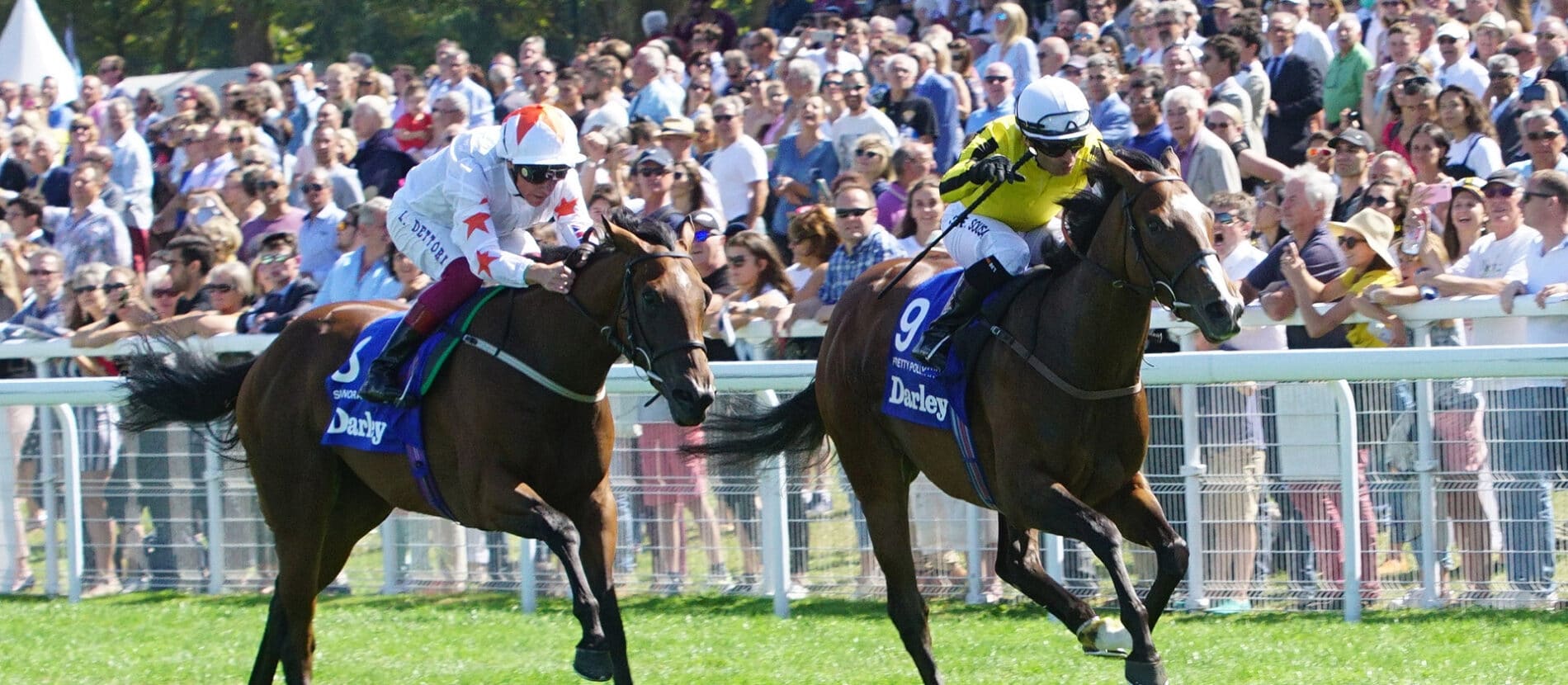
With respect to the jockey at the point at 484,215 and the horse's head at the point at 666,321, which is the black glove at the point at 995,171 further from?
the jockey at the point at 484,215

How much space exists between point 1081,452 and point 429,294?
2.16 metres

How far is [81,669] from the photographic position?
24.9 ft

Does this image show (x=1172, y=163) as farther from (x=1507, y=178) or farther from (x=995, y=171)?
(x=1507, y=178)

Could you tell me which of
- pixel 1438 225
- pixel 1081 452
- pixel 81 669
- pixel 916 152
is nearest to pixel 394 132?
pixel 916 152

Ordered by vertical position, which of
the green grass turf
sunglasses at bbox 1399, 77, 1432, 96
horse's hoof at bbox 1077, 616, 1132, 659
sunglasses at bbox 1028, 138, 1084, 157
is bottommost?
the green grass turf

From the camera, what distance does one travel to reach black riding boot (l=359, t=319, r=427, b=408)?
6422mm

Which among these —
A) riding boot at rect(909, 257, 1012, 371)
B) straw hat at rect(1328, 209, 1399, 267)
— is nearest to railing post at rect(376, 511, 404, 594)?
riding boot at rect(909, 257, 1012, 371)

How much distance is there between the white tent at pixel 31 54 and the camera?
63.4ft

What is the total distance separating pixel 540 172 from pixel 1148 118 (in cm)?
414

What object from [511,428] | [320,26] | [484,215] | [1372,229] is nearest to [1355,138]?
[1372,229]

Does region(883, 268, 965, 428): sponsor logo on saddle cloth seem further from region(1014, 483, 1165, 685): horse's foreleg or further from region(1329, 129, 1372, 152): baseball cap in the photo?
region(1329, 129, 1372, 152): baseball cap

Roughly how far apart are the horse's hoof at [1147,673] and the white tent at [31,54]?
16.0m

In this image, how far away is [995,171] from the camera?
6.07 m

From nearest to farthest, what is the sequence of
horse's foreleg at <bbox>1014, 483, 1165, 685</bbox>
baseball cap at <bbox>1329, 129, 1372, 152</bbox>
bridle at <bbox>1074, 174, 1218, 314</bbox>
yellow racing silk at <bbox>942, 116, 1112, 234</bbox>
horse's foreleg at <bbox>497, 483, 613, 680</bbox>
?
bridle at <bbox>1074, 174, 1218, 314</bbox>, horse's foreleg at <bbox>1014, 483, 1165, 685</bbox>, horse's foreleg at <bbox>497, 483, 613, 680</bbox>, yellow racing silk at <bbox>942, 116, 1112, 234</bbox>, baseball cap at <bbox>1329, 129, 1372, 152</bbox>
